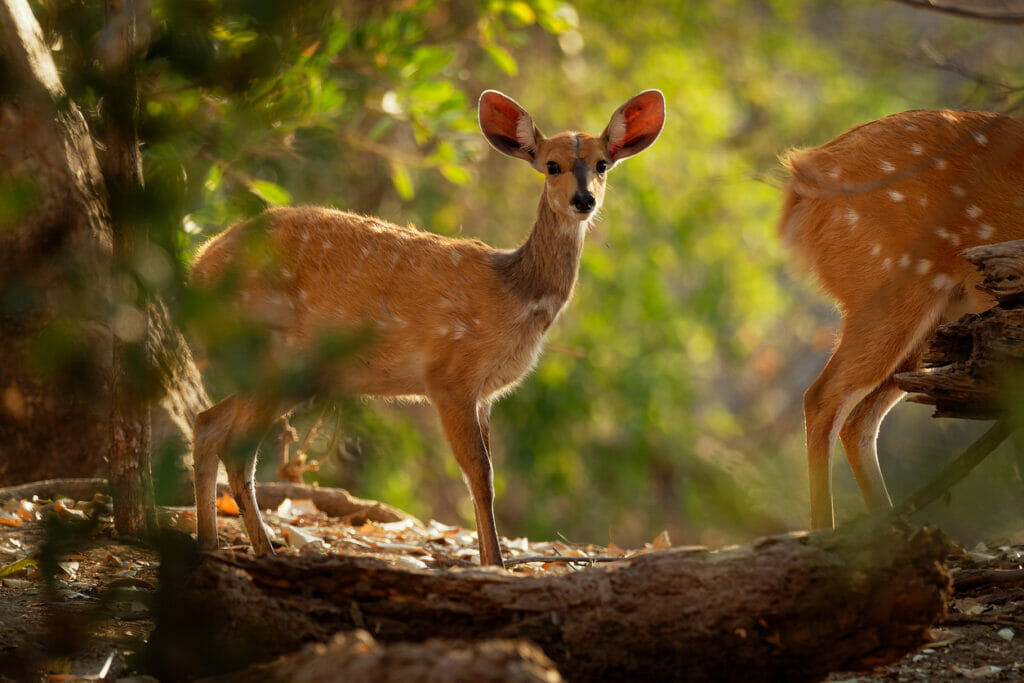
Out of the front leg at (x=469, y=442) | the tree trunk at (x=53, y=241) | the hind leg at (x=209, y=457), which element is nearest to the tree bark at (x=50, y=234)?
the tree trunk at (x=53, y=241)

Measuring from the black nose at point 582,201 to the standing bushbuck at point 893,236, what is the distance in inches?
44.2

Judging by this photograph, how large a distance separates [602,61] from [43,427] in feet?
29.5

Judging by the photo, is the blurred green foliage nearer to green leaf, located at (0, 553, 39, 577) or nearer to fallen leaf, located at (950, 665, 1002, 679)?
fallen leaf, located at (950, 665, 1002, 679)

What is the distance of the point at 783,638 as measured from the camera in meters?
3.06

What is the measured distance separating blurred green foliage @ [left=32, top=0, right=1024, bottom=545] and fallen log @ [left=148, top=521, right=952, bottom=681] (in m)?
1.00

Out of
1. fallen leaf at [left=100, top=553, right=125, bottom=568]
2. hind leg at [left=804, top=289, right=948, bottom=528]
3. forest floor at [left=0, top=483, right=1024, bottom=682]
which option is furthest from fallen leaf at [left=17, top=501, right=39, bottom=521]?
hind leg at [left=804, top=289, right=948, bottom=528]

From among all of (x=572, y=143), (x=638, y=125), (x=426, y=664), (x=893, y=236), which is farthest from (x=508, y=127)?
(x=426, y=664)

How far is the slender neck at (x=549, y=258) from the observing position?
586cm

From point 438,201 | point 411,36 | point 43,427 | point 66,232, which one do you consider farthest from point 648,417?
point 66,232

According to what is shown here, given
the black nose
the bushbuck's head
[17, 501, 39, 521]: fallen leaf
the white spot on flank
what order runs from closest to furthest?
1. [17, 501, 39, 521]: fallen leaf
2. the black nose
3. the bushbuck's head
4. the white spot on flank

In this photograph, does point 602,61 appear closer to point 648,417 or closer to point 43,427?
point 648,417

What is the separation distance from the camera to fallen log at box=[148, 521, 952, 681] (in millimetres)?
3043

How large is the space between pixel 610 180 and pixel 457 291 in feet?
22.9

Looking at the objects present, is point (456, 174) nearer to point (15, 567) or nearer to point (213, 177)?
point (213, 177)
